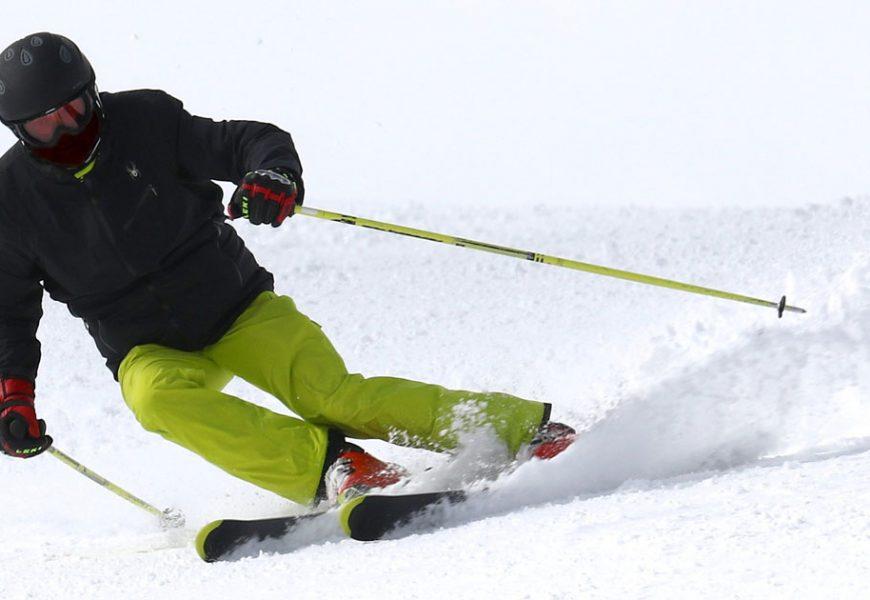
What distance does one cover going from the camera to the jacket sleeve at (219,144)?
145 inches

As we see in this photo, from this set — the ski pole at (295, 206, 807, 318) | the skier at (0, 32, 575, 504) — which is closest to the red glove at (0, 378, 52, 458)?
the skier at (0, 32, 575, 504)

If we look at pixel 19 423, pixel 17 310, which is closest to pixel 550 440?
pixel 19 423

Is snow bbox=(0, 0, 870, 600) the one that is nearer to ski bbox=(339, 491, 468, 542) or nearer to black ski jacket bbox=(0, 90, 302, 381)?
ski bbox=(339, 491, 468, 542)

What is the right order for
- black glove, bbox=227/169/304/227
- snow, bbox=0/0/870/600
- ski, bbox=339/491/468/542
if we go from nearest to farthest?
snow, bbox=0/0/870/600 < ski, bbox=339/491/468/542 < black glove, bbox=227/169/304/227

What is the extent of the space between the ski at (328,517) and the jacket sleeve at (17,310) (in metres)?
0.97

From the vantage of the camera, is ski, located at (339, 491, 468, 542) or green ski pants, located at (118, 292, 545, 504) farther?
green ski pants, located at (118, 292, 545, 504)

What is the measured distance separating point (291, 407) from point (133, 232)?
76 cm

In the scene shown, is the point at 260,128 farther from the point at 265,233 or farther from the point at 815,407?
the point at 265,233

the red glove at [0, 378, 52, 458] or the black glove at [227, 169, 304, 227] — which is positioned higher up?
the black glove at [227, 169, 304, 227]

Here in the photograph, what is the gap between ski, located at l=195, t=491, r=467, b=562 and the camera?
300cm

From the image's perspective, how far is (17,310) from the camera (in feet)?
12.2

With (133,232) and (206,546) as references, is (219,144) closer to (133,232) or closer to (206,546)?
(133,232)

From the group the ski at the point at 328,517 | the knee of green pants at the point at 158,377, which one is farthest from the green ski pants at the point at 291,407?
the ski at the point at 328,517

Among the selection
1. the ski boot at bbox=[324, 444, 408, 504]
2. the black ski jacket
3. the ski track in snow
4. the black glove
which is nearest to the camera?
the ski track in snow
